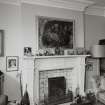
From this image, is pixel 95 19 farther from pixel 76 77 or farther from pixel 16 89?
pixel 16 89

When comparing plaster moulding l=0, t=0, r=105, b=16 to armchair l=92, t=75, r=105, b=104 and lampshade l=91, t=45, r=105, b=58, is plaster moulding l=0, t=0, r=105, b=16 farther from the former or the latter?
armchair l=92, t=75, r=105, b=104

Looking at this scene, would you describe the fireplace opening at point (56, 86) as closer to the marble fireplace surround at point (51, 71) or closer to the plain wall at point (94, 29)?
the marble fireplace surround at point (51, 71)

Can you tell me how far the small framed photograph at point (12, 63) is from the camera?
341 centimetres

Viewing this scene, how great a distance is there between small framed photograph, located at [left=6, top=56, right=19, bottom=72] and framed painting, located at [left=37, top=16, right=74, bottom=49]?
0.75m

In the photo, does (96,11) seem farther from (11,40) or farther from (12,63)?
(12,63)

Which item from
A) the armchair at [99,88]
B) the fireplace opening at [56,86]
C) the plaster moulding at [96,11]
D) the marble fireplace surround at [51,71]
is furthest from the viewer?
the plaster moulding at [96,11]

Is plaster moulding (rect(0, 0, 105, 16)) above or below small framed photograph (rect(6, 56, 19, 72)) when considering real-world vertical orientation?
above

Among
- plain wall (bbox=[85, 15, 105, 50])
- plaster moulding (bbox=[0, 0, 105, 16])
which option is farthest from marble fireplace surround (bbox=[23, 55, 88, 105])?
plaster moulding (bbox=[0, 0, 105, 16])

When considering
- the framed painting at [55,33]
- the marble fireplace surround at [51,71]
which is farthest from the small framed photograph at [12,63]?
the framed painting at [55,33]

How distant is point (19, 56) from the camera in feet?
11.6

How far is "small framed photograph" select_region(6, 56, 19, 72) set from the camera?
3.41 meters

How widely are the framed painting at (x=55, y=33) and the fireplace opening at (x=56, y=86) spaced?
959 mm

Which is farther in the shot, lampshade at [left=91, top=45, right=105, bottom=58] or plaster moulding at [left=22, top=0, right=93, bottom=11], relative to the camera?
lampshade at [left=91, top=45, right=105, bottom=58]

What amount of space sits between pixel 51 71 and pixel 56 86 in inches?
18.5
